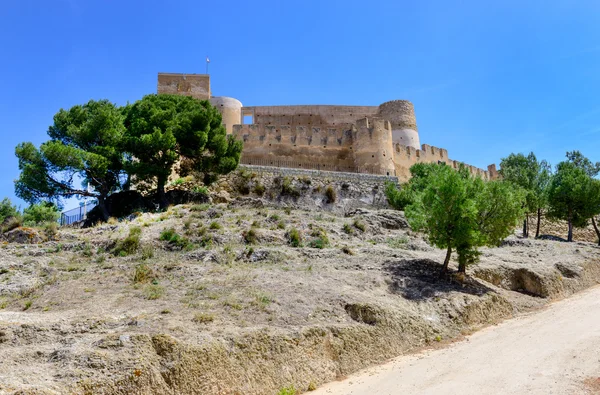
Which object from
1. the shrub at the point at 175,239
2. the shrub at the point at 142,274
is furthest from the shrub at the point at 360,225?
the shrub at the point at 142,274

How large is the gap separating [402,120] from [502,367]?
34.7 metres

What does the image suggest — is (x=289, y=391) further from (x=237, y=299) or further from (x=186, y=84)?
(x=186, y=84)

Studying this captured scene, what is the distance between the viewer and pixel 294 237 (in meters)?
15.8

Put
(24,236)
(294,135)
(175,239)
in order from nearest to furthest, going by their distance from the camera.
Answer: (175,239), (24,236), (294,135)

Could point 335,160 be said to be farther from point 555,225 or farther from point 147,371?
point 147,371

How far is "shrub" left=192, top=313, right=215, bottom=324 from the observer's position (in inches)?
336

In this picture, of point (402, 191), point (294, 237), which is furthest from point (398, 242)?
point (402, 191)

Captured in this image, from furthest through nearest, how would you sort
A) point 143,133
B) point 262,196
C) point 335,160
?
point 335,160, point 262,196, point 143,133

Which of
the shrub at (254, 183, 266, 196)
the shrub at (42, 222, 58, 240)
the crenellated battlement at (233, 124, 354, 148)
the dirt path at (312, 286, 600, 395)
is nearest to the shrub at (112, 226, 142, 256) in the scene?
the shrub at (42, 222, 58, 240)

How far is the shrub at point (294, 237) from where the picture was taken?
611 inches

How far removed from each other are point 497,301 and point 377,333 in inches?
205

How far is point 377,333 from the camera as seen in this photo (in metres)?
9.93

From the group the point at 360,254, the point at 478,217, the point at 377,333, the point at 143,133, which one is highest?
the point at 143,133

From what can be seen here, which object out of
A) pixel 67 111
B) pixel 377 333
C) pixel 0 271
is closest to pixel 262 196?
pixel 67 111
